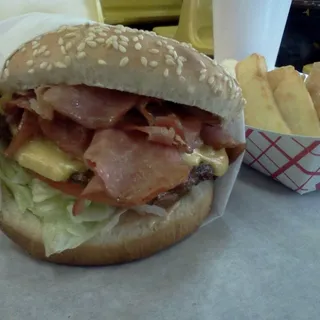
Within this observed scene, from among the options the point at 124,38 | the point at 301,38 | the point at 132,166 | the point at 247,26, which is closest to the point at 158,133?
the point at 132,166

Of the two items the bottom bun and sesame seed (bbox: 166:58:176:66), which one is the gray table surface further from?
sesame seed (bbox: 166:58:176:66)

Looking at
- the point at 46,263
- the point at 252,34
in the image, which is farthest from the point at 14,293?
the point at 252,34

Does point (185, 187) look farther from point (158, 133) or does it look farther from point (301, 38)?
point (301, 38)

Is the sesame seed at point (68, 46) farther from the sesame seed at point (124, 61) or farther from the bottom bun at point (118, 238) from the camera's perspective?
the bottom bun at point (118, 238)

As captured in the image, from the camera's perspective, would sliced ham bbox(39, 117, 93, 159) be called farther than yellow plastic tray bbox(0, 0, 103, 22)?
No

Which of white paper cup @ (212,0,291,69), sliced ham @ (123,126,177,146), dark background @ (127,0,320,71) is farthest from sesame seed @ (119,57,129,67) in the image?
dark background @ (127,0,320,71)

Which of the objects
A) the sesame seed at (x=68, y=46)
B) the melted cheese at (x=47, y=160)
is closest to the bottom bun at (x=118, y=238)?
the melted cheese at (x=47, y=160)
